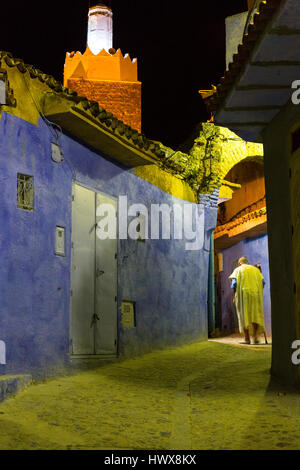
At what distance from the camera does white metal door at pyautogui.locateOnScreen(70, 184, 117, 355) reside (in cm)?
907

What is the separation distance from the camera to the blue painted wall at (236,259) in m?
18.0

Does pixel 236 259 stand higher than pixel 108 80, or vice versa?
pixel 108 80

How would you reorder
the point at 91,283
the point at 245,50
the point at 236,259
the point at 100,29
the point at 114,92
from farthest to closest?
the point at 236,259 → the point at 100,29 → the point at 114,92 → the point at 91,283 → the point at 245,50

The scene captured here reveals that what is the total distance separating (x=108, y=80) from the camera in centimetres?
1803

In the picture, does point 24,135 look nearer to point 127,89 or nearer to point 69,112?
point 69,112

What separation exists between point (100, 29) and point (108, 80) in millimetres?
2761

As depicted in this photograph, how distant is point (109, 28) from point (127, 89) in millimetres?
3353

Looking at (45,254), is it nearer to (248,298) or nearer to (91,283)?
(91,283)

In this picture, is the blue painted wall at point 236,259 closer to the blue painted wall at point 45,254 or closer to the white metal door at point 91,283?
the blue painted wall at point 45,254

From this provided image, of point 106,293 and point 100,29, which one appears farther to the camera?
point 100,29

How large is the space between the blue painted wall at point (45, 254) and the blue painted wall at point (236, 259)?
23.9 feet

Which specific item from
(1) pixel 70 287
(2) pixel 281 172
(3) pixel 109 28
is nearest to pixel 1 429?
(1) pixel 70 287

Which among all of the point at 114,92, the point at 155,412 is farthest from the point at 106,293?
the point at 114,92
